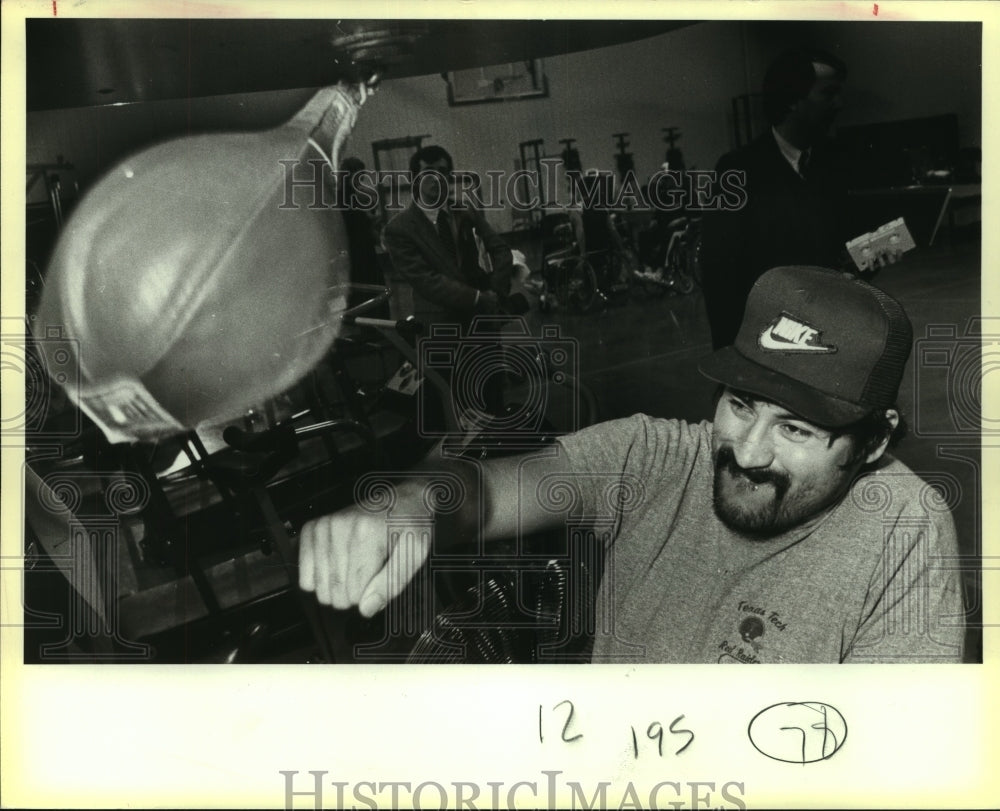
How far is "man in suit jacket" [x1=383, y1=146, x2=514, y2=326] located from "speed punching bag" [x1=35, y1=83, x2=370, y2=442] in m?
0.15

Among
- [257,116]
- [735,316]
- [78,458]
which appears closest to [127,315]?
[78,458]

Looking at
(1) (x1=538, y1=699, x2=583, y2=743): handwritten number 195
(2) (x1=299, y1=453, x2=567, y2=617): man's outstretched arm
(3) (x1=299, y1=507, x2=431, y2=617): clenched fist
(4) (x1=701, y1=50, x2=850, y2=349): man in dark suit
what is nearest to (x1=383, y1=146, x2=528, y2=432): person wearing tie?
(2) (x1=299, y1=453, x2=567, y2=617): man's outstretched arm

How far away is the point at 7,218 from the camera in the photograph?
2.85 meters

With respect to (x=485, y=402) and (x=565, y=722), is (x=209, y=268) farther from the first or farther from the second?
(x=565, y=722)

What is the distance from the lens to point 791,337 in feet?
8.98

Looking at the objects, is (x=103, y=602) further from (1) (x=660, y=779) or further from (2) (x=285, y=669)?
(1) (x=660, y=779)

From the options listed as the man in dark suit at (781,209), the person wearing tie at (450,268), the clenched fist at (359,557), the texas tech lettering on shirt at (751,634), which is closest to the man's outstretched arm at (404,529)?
the clenched fist at (359,557)

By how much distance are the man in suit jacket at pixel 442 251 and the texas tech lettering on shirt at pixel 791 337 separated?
2.05 feet

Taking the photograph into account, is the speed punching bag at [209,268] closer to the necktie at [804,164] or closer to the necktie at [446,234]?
the necktie at [446,234]

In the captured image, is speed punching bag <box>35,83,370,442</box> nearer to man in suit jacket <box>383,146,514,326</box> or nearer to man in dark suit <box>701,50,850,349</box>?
man in suit jacket <box>383,146,514,326</box>

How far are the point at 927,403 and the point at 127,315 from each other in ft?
6.32

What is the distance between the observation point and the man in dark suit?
111 inches

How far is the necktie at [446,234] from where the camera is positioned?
282cm

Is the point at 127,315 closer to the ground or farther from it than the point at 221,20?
closer to the ground
